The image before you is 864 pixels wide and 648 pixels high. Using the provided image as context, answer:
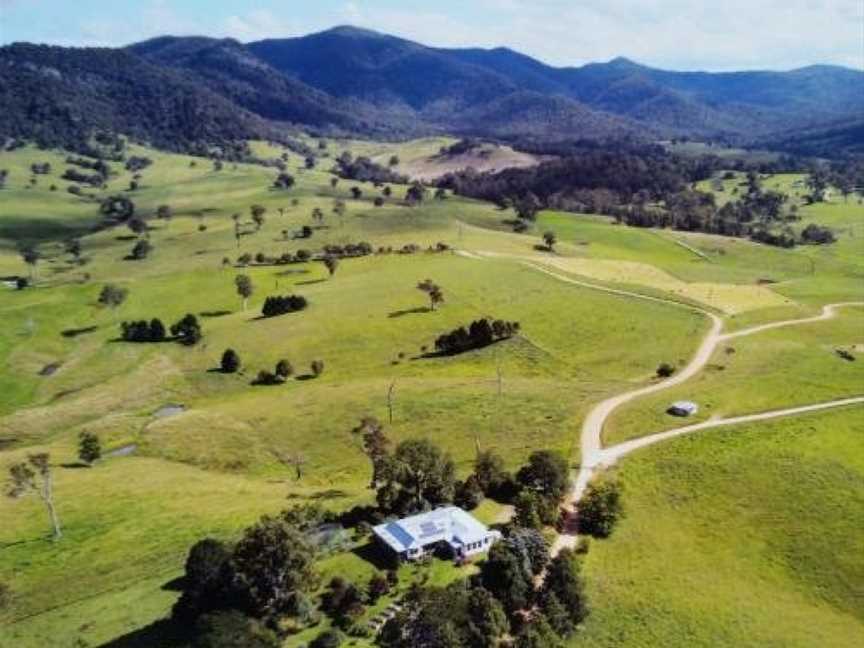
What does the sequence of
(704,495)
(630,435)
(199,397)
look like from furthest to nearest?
1. (199,397)
2. (630,435)
3. (704,495)

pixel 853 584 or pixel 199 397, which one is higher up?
pixel 853 584

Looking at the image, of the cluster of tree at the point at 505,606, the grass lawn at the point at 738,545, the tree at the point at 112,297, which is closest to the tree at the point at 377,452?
the cluster of tree at the point at 505,606

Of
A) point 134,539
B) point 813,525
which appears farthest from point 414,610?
point 813,525

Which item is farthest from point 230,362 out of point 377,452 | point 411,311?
point 377,452

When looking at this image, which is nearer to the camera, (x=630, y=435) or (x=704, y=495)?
(x=704, y=495)

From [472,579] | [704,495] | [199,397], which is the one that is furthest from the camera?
[199,397]

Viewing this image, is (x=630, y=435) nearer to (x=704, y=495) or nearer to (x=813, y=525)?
(x=704, y=495)

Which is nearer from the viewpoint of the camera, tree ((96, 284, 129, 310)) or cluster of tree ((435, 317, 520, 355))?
cluster of tree ((435, 317, 520, 355))

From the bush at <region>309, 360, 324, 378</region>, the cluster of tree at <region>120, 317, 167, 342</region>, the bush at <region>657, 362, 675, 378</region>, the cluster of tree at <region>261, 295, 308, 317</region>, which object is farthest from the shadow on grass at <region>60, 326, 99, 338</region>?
the bush at <region>657, 362, 675, 378</region>

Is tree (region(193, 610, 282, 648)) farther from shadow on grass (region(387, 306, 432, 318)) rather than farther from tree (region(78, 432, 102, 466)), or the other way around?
shadow on grass (region(387, 306, 432, 318))
